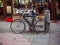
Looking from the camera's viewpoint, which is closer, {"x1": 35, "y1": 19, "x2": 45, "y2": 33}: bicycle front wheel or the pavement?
the pavement

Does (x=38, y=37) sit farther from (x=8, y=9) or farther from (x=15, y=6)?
(x=8, y=9)

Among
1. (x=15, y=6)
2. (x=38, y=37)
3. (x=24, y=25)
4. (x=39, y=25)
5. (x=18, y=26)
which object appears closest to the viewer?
(x=38, y=37)

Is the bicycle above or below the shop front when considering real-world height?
below

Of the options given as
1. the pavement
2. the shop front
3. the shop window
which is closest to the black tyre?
the pavement

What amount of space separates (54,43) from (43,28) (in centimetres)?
301

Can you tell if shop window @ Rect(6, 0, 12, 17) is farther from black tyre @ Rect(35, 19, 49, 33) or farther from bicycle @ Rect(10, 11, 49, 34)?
black tyre @ Rect(35, 19, 49, 33)

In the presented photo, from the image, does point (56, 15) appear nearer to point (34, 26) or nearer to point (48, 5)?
point (48, 5)

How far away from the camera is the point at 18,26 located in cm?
1451

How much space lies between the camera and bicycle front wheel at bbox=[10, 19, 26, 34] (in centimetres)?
1428

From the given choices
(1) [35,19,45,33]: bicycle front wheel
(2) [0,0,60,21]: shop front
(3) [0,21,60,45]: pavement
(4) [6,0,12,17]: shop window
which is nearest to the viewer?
(3) [0,21,60,45]: pavement

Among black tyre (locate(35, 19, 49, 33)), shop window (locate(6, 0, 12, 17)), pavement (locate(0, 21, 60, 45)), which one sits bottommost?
pavement (locate(0, 21, 60, 45))

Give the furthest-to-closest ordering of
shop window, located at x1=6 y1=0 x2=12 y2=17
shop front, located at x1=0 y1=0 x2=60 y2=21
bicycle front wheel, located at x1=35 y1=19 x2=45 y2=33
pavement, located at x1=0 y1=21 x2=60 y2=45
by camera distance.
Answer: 1. shop window, located at x1=6 y1=0 x2=12 y2=17
2. shop front, located at x1=0 y1=0 x2=60 y2=21
3. bicycle front wheel, located at x1=35 y1=19 x2=45 y2=33
4. pavement, located at x1=0 y1=21 x2=60 y2=45

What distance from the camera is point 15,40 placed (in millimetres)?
12461

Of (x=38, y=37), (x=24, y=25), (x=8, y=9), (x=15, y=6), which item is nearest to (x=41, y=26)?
(x=24, y=25)
